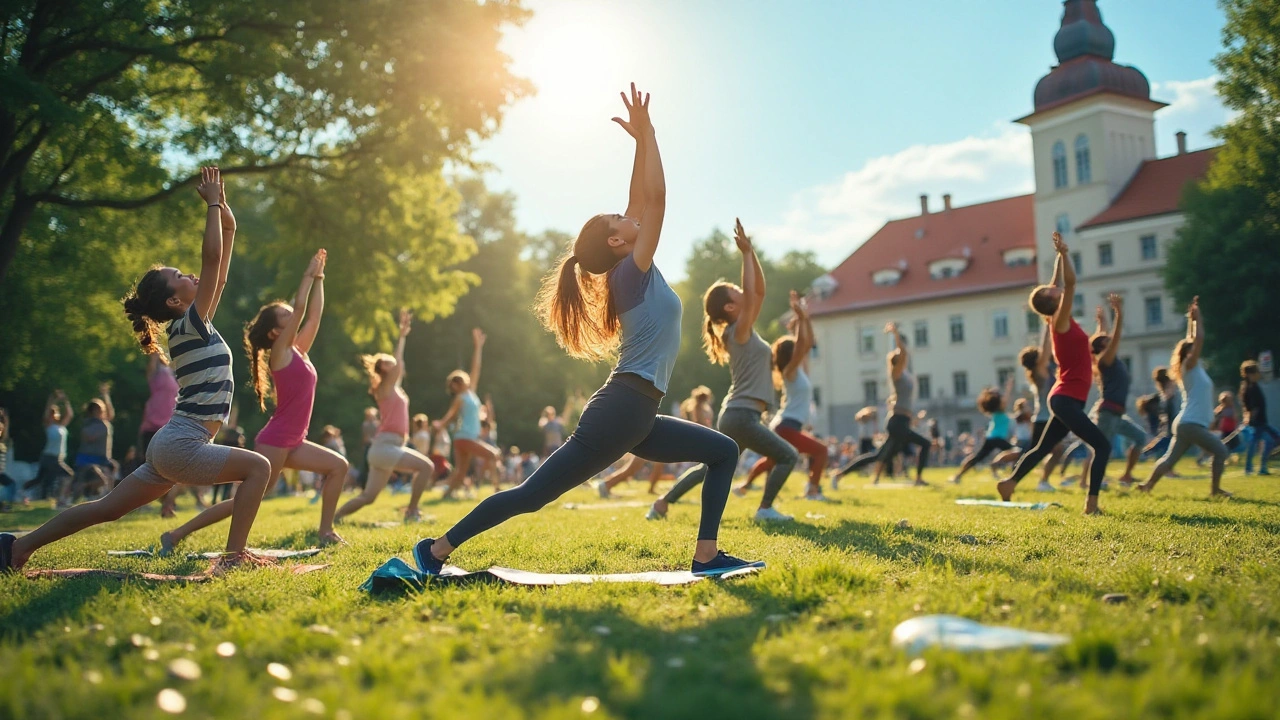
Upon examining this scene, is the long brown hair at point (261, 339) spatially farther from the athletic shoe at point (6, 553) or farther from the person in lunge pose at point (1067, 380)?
the person in lunge pose at point (1067, 380)

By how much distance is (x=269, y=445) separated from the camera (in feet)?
28.1

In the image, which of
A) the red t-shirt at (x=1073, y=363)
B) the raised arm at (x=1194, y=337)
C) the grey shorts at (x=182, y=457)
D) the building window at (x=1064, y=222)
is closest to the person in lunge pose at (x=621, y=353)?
the grey shorts at (x=182, y=457)

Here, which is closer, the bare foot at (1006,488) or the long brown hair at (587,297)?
the long brown hair at (587,297)

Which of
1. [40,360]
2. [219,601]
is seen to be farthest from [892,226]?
[219,601]

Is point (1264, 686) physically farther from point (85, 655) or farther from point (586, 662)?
point (85, 655)

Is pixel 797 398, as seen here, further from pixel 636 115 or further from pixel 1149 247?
pixel 1149 247

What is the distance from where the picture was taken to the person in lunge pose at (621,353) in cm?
556

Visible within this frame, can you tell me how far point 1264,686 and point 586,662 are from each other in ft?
6.93

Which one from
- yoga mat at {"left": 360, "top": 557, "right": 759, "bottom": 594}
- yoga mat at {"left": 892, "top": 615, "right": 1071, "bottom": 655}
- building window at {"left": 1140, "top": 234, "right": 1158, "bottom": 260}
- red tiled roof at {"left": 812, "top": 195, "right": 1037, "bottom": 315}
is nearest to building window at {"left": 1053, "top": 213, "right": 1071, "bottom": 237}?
red tiled roof at {"left": 812, "top": 195, "right": 1037, "bottom": 315}

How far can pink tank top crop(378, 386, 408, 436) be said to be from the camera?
11.6 metres

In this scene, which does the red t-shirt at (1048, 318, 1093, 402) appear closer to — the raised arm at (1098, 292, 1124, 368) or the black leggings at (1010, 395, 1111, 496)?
the black leggings at (1010, 395, 1111, 496)

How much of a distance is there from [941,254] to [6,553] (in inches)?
2842

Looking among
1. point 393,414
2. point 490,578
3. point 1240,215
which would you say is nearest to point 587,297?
point 490,578

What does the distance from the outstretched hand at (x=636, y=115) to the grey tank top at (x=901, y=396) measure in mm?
11466
